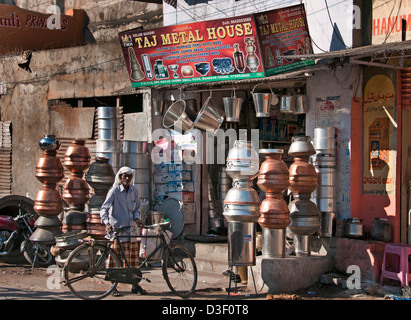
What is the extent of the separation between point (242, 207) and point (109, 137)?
416 cm

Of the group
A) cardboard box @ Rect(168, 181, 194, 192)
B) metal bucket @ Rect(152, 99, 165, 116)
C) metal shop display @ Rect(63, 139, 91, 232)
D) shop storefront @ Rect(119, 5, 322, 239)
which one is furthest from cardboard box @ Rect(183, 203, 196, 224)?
metal shop display @ Rect(63, 139, 91, 232)

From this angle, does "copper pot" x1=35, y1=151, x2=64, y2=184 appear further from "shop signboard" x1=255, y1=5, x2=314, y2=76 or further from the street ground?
"shop signboard" x1=255, y1=5, x2=314, y2=76

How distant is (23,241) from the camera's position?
33.4 ft

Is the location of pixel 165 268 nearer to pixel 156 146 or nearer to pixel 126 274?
pixel 126 274

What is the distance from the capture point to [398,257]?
8.22 meters

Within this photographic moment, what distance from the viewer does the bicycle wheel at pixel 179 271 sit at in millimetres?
7953

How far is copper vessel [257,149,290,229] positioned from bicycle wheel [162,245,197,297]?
1188 millimetres

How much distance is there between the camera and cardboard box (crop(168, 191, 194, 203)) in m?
11.3

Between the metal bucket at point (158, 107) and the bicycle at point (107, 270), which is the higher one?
the metal bucket at point (158, 107)

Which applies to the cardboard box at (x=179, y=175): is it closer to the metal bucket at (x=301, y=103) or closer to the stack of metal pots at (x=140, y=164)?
the stack of metal pots at (x=140, y=164)

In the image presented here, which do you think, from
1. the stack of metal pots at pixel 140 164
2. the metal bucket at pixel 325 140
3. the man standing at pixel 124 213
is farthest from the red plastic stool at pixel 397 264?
the stack of metal pots at pixel 140 164

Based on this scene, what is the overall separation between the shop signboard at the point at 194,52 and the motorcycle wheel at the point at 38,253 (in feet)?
12.4

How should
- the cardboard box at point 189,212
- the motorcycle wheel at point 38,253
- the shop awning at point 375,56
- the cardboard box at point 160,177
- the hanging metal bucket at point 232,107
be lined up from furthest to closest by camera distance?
the cardboard box at point 160,177
the cardboard box at point 189,212
the hanging metal bucket at point 232,107
the motorcycle wheel at point 38,253
the shop awning at point 375,56

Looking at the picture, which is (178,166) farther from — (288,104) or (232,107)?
(288,104)
